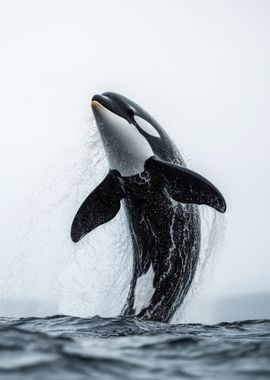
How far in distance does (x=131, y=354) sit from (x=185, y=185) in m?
6.52

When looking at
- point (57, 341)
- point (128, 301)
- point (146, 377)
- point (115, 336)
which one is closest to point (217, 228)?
point (128, 301)

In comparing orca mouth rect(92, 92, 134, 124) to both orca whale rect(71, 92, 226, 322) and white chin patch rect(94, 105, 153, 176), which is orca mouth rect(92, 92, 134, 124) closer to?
orca whale rect(71, 92, 226, 322)

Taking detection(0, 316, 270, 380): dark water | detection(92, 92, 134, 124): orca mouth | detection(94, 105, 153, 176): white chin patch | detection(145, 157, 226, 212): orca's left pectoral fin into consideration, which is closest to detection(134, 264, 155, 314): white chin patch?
detection(145, 157, 226, 212): orca's left pectoral fin

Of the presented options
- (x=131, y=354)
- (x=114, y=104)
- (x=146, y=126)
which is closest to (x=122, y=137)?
(x=146, y=126)

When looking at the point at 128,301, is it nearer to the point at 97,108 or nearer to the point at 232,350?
the point at 97,108

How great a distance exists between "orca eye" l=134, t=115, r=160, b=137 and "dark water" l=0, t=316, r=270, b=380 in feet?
17.9

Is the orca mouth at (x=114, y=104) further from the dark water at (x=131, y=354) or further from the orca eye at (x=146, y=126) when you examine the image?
the dark water at (x=131, y=354)

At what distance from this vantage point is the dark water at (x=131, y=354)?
643cm

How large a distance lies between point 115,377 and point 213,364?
4.77ft

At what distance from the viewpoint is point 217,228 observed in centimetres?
1630

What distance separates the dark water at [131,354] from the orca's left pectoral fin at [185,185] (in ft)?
11.8

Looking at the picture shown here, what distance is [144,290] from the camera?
14250 millimetres

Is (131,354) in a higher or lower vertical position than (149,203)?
lower

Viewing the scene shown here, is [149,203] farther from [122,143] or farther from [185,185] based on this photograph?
[122,143]
